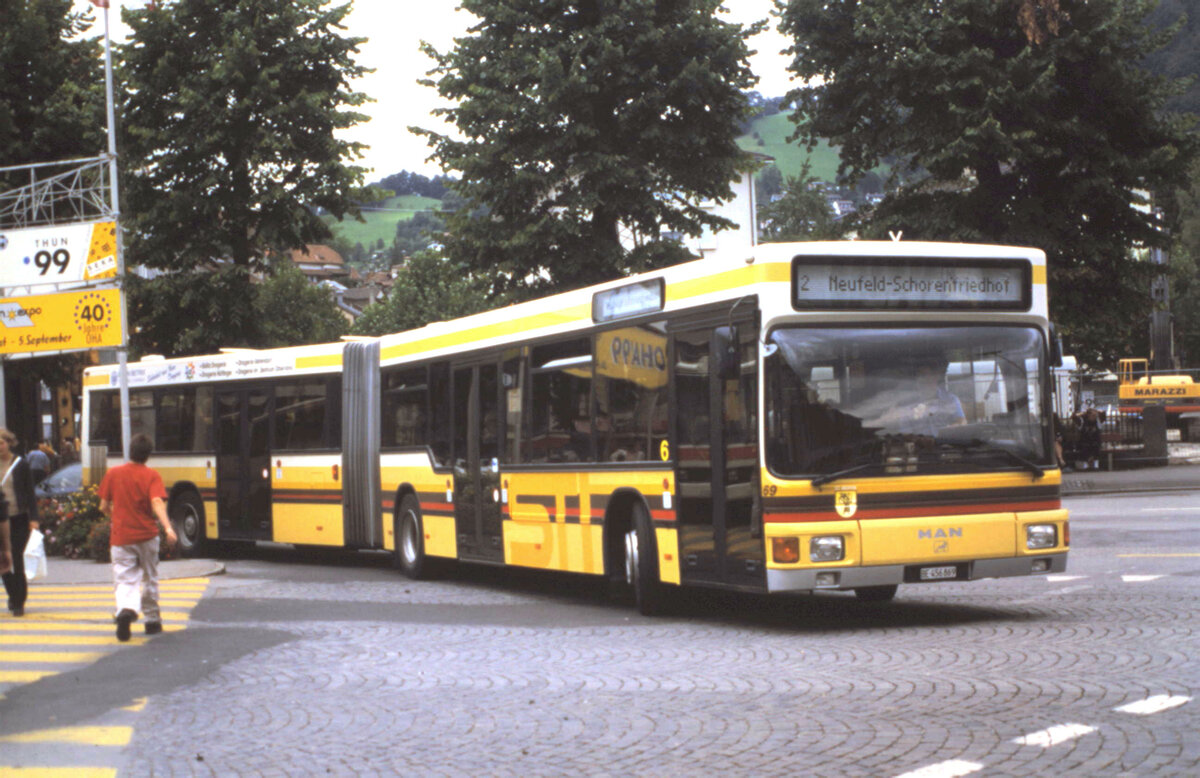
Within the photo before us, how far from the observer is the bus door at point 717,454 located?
468 inches

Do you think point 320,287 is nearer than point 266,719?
No

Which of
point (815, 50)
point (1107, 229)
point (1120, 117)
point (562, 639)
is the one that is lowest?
point (562, 639)

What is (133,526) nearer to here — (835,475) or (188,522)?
(835,475)

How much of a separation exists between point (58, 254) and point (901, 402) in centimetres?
1748

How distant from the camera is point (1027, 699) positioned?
8.36m

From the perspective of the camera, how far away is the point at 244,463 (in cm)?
2312

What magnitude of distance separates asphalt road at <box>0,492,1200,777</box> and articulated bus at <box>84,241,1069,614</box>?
631 mm

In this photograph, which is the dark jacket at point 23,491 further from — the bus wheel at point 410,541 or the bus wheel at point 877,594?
the bus wheel at point 877,594

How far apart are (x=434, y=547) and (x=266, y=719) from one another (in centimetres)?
984

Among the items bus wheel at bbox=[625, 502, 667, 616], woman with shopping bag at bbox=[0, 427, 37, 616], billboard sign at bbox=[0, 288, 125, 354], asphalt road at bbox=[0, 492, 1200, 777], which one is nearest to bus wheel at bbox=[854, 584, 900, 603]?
asphalt road at bbox=[0, 492, 1200, 777]

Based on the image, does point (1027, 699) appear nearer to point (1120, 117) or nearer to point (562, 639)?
point (562, 639)

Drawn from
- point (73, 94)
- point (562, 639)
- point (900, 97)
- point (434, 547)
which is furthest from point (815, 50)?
point (562, 639)

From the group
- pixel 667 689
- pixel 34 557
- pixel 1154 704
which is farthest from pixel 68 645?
pixel 1154 704

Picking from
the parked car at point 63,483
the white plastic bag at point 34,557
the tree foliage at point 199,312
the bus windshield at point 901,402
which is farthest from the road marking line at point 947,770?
the tree foliage at point 199,312
